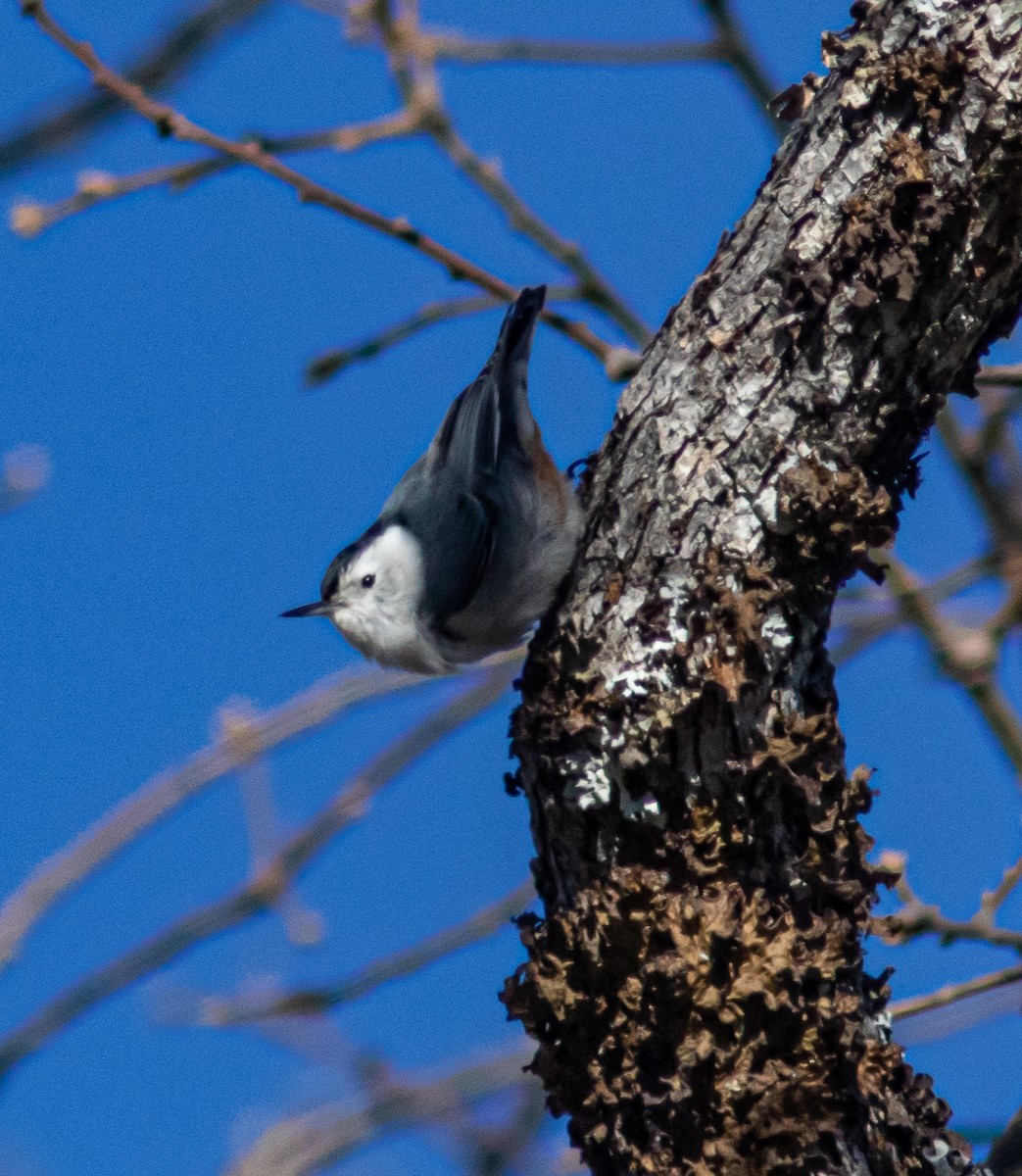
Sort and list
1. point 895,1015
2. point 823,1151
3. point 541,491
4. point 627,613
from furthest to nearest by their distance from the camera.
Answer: point 541,491
point 895,1015
point 627,613
point 823,1151

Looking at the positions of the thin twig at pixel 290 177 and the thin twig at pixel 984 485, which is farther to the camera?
the thin twig at pixel 984 485

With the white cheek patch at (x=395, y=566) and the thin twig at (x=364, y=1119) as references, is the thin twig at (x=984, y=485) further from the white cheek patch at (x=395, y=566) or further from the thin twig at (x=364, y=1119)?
the thin twig at (x=364, y=1119)

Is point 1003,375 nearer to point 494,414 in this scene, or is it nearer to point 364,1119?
point 494,414

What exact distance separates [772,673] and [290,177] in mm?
1448

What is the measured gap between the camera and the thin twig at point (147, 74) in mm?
3703

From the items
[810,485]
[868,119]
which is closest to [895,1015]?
[810,485]

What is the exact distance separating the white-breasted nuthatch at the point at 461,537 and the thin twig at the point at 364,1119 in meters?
1.09

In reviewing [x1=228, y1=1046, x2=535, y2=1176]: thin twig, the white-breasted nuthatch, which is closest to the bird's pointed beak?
the white-breasted nuthatch

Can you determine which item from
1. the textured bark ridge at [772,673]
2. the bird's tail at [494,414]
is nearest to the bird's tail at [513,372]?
the bird's tail at [494,414]

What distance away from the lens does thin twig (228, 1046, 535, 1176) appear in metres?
3.65

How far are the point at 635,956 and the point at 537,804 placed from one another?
0.82ft

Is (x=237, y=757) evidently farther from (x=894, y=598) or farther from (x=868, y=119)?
(x=868, y=119)

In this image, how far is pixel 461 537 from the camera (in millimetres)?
3311

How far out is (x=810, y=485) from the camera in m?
1.92
